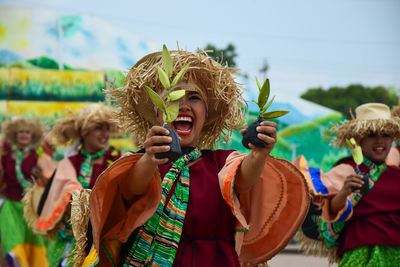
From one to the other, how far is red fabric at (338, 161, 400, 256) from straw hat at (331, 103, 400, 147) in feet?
1.20

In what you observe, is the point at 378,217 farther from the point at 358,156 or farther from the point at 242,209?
the point at 242,209

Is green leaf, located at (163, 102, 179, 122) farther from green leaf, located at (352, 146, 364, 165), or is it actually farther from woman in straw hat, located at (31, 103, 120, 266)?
woman in straw hat, located at (31, 103, 120, 266)

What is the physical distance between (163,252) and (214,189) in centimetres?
41

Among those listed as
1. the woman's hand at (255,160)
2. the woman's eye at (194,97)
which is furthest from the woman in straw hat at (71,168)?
the woman's hand at (255,160)

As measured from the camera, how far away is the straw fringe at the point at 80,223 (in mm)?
2688

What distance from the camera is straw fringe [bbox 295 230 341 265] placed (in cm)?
485

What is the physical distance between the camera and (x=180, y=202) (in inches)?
104

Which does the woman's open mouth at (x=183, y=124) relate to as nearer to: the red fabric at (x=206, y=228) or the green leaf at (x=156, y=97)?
the red fabric at (x=206, y=228)

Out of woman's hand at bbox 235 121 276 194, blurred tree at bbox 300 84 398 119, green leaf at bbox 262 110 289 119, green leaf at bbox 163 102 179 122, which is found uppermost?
green leaf at bbox 262 110 289 119

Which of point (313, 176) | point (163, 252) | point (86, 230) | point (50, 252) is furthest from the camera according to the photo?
point (50, 252)

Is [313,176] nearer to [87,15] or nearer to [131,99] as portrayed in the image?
[131,99]

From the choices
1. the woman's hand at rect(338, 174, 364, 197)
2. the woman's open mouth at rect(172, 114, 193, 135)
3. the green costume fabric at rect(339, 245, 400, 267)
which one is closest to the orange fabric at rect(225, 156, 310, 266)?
the woman's open mouth at rect(172, 114, 193, 135)

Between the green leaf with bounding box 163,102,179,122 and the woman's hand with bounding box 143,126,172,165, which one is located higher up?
the green leaf with bounding box 163,102,179,122

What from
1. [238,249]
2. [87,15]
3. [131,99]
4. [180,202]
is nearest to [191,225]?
[180,202]
